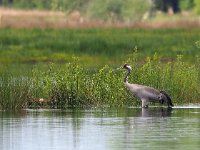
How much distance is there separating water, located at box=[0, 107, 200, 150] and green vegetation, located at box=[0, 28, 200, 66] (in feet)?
58.9

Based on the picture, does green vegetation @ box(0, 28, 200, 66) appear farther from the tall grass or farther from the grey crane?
the grey crane

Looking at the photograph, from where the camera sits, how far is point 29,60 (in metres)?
44.4

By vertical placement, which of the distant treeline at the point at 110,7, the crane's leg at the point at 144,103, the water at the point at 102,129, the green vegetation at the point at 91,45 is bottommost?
the water at the point at 102,129

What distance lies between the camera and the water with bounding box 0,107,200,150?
18.9 m

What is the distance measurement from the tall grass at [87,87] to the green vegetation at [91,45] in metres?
15.8

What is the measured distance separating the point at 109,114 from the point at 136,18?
47.1m

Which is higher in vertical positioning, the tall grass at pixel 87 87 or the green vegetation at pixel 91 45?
the green vegetation at pixel 91 45

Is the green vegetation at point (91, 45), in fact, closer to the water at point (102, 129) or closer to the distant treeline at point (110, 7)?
the distant treeline at point (110, 7)

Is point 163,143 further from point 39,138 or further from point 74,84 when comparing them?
point 74,84

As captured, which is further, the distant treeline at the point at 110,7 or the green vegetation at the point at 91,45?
the distant treeline at the point at 110,7

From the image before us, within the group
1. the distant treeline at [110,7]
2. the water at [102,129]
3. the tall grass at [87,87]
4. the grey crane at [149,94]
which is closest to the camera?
the water at [102,129]

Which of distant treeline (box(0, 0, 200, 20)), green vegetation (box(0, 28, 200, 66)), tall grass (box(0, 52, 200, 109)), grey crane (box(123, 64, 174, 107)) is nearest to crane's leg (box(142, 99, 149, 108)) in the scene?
grey crane (box(123, 64, 174, 107))

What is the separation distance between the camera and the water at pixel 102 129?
62.0 feet

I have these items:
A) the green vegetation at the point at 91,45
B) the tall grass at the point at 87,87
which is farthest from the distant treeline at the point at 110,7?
the tall grass at the point at 87,87
